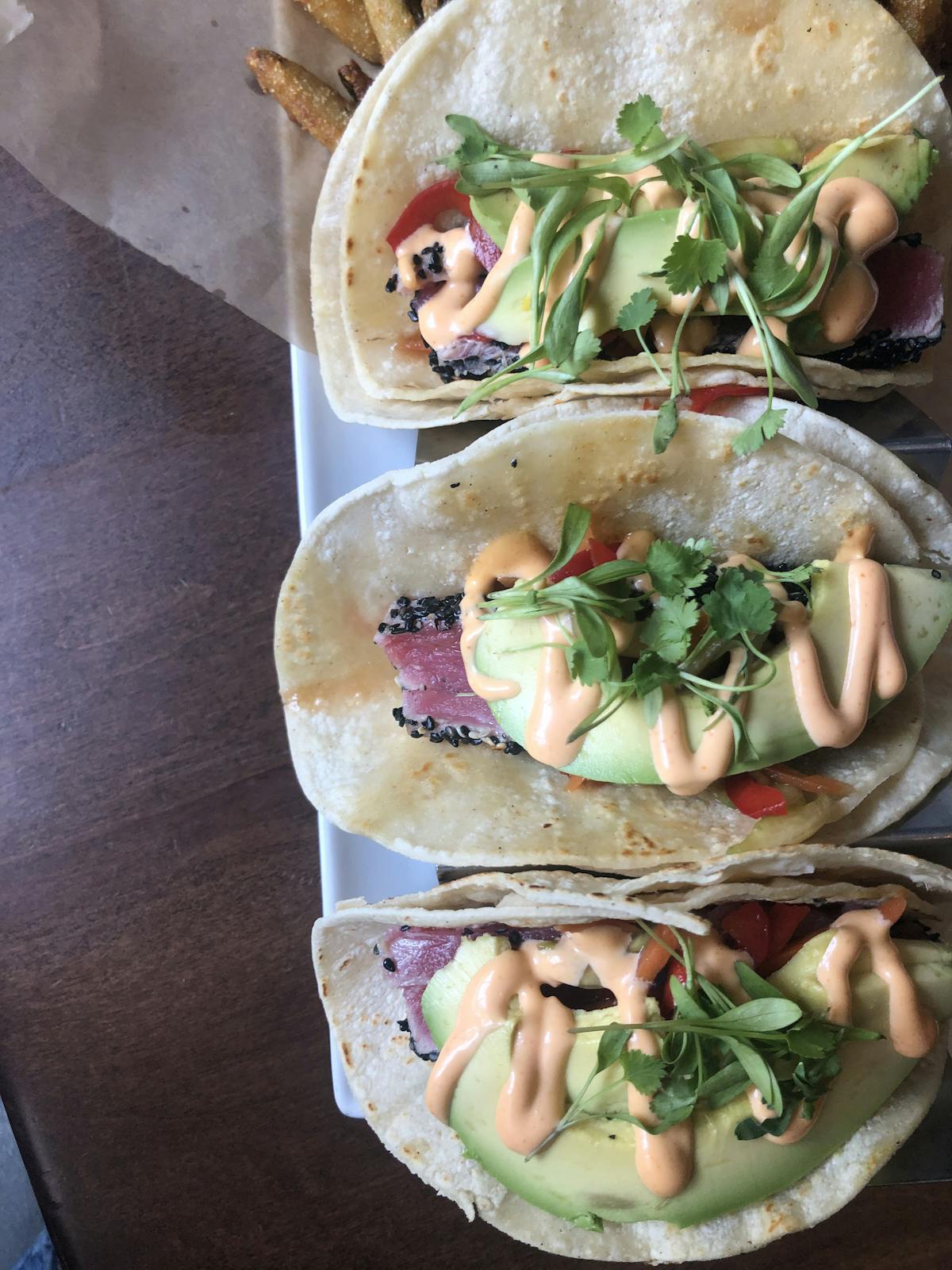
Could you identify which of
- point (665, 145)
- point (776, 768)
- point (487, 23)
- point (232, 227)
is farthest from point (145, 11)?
point (776, 768)

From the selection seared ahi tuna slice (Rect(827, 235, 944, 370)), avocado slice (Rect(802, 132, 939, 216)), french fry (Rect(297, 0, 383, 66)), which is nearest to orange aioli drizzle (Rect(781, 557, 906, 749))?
seared ahi tuna slice (Rect(827, 235, 944, 370))

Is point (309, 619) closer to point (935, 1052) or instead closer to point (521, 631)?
point (521, 631)

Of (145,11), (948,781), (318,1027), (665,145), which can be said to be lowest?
(318,1027)

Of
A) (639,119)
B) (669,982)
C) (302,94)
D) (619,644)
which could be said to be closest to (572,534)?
(619,644)

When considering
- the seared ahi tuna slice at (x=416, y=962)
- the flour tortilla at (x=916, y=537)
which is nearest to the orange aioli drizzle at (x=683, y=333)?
the flour tortilla at (x=916, y=537)

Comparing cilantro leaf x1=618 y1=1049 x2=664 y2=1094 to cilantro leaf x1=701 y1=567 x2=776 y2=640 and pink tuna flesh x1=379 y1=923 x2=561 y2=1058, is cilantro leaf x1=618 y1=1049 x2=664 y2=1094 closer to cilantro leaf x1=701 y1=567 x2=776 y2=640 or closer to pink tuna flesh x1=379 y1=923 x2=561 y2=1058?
pink tuna flesh x1=379 y1=923 x2=561 y2=1058

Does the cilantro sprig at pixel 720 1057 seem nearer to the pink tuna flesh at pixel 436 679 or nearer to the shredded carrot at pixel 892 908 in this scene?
the shredded carrot at pixel 892 908
